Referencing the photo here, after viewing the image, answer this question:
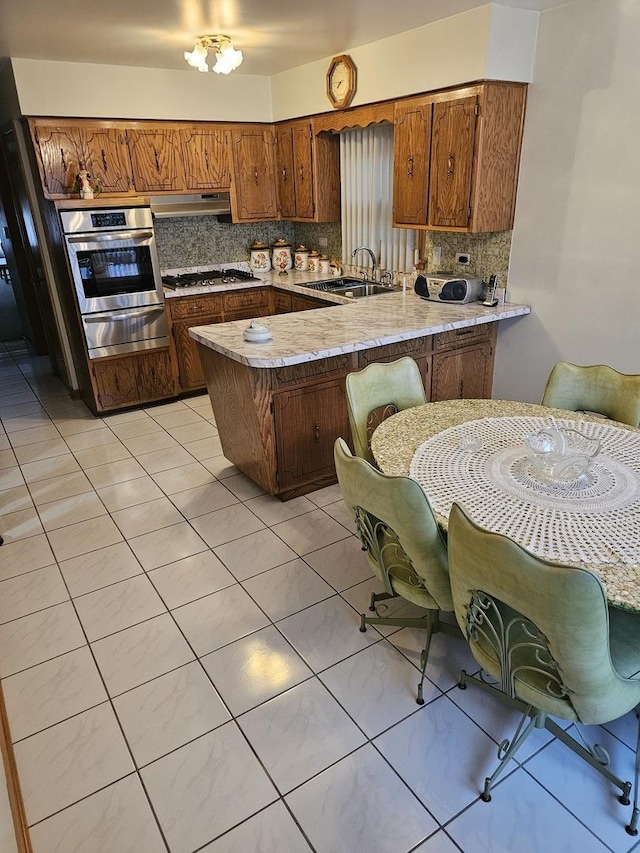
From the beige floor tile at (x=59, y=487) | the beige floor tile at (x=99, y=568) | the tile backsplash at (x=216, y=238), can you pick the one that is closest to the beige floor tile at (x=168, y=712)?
the beige floor tile at (x=99, y=568)

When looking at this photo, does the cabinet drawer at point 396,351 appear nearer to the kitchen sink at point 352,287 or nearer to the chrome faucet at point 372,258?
the kitchen sink at point 352,287

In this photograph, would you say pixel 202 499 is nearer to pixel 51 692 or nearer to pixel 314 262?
pixel 51 692

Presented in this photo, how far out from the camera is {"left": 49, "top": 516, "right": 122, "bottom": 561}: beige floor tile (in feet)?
9.61

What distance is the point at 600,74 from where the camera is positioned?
3.04m

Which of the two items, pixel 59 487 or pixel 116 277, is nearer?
pixel 59 487

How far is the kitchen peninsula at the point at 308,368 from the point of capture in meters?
3.01

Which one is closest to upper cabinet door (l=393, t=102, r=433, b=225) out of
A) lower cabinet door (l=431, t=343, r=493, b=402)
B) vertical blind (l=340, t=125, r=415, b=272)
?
vertical blind (l=340, t=125, r=415, b=272)

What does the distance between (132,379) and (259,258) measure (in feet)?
5.75

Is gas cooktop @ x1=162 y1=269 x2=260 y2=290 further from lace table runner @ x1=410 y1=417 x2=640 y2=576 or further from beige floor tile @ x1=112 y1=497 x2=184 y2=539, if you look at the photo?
lace table runner @ x1=410 y1=417 x2=640 y2=576

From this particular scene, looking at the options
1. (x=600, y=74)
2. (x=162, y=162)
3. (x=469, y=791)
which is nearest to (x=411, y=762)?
(x=469, y=791)

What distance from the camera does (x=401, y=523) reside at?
66.6 inches

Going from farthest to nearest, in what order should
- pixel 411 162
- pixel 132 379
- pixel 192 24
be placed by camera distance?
pixel 132 379 < pixel 411 162 < pixel 192 24

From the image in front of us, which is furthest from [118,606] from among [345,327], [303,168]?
[303,168]

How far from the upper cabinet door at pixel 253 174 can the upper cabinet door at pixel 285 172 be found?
7 centimetres
